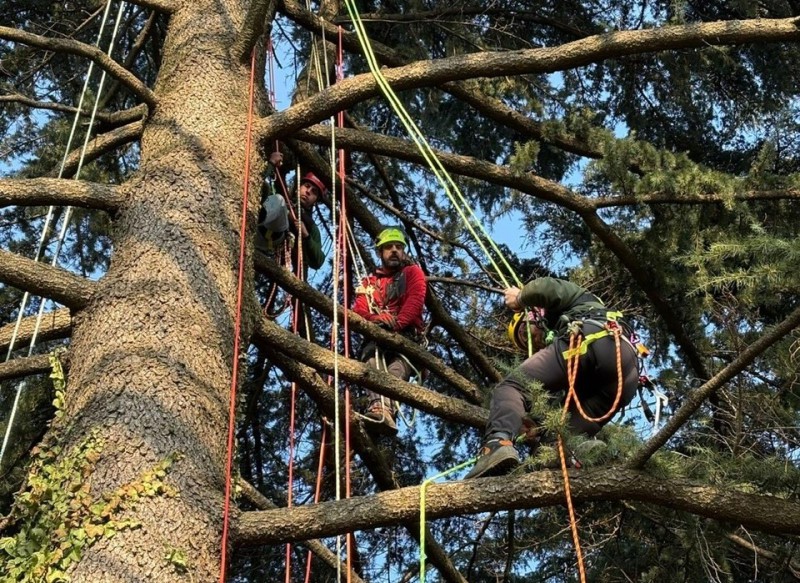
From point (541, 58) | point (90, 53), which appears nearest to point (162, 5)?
point (90, 53)

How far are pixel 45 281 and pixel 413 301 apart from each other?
8.75 feet

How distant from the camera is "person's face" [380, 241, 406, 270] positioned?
6.41 metres

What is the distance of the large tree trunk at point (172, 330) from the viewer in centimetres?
322

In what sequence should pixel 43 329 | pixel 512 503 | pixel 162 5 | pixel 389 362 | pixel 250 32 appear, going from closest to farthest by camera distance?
pixel 512 503, pixel 43 329, pixel 250 32, pixel 162 5, pixel 389 362

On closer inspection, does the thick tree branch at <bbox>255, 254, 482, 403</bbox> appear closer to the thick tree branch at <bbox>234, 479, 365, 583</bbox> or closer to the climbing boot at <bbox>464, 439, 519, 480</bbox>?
the thick tree branch at <bbox>234, 479, 365, 583</bbox>

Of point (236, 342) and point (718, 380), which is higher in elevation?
point (236, 342)

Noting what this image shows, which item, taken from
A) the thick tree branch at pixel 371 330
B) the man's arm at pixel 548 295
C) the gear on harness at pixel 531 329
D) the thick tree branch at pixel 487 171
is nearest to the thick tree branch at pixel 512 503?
the man's arm at pixel 548 295

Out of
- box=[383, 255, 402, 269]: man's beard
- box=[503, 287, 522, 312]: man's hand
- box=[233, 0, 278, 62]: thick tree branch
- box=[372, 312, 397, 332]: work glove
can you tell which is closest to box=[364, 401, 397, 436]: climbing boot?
box=[372, 312, 397, 332]: work glove

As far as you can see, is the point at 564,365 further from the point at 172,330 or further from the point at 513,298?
the point at 172,330

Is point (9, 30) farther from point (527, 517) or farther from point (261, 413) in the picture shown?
point (527, 517)

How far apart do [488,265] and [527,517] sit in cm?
169

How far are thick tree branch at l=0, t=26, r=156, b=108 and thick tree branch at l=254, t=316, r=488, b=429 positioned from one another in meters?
1.08

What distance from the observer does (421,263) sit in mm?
7293

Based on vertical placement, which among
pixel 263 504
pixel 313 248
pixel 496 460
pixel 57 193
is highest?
pixel 313 248
